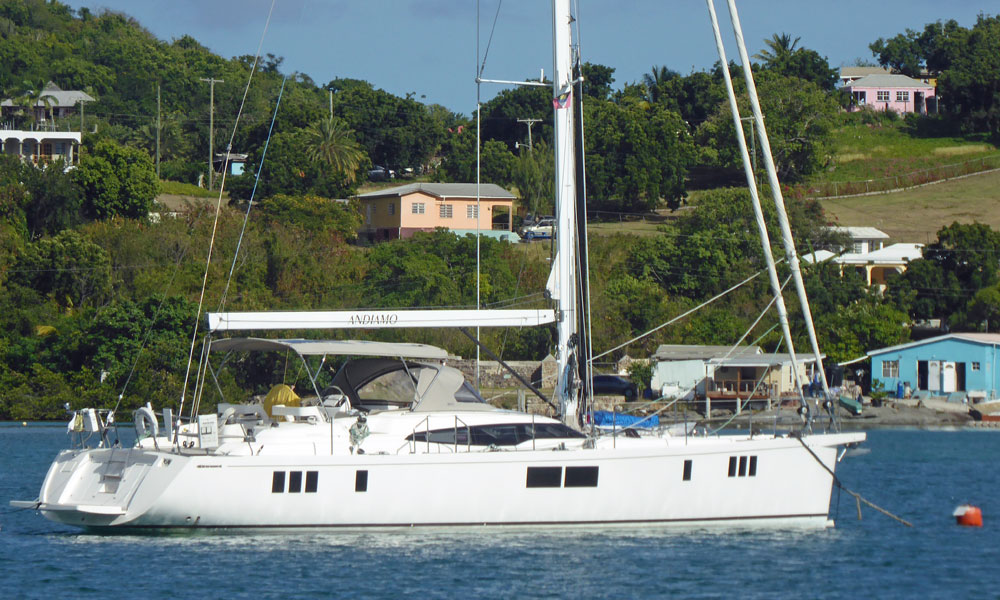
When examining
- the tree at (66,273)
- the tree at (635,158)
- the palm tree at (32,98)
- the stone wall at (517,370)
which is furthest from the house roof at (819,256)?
the palm tree at (32,98)

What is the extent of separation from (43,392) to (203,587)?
33.0 meters

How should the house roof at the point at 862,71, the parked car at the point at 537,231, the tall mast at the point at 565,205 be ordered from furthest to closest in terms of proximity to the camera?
the house roof at the point at 862,71 < the parked car at the point at 537,231 < the tall mast at the point at 565,205

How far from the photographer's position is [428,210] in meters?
71.6

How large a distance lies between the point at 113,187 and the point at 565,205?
4851 cm

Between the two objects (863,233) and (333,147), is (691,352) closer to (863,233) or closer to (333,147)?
(863,233)

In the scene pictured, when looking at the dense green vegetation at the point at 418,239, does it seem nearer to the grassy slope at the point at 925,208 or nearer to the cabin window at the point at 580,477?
the grassy slope at the point at 925,208

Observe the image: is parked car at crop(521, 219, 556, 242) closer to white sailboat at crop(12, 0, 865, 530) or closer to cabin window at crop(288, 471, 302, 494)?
white sailboat at crop(12, 0, 865, 530)

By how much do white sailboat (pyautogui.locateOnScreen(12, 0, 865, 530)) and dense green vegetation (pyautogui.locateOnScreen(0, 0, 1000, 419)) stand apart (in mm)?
10202

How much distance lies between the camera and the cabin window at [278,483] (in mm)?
17594

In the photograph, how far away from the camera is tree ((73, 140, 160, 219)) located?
2498 inches

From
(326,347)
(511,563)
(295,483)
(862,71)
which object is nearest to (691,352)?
(326,347)

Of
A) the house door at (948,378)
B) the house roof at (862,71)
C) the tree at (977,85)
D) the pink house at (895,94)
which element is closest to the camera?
the house door at (948,378)

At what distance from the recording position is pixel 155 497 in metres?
17.5

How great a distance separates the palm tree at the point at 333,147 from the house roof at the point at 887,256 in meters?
30.7
